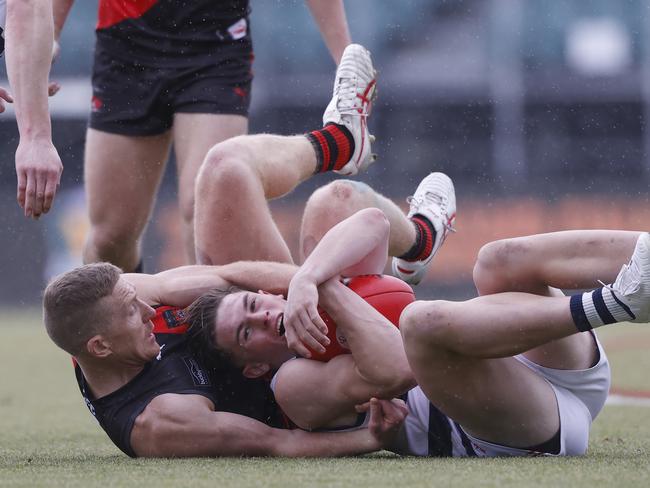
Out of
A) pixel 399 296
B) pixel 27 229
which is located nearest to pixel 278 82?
pixel 27 229

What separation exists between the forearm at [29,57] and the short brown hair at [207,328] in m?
0.78

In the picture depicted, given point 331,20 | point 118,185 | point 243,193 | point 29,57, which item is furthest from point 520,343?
point 118,185

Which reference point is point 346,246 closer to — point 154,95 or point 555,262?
point 555,262

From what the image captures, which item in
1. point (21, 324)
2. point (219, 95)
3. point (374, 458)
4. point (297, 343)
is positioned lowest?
point (21, 324)

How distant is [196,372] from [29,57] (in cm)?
115

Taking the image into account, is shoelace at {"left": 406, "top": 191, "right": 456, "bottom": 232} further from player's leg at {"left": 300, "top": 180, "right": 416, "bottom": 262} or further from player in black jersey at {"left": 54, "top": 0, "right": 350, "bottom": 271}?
player in black jersey at {"left": 54, "top": 0, "right": 350, "bottom": 271}

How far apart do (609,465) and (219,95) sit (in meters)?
2.78

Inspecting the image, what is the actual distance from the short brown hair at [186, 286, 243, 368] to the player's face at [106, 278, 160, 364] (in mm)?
157

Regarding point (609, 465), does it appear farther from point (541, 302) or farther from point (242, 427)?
point (242, 427)

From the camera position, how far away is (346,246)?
3797 mm

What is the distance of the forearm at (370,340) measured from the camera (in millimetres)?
3670

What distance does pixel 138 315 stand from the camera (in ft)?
12.7

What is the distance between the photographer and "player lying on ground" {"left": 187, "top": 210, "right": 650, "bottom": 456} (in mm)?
3328

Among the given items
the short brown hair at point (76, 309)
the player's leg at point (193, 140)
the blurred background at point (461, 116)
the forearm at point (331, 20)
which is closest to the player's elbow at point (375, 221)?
the short brown hair at point (76, 309)
